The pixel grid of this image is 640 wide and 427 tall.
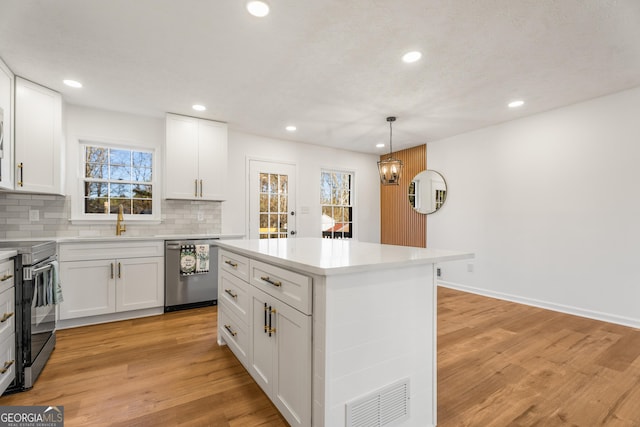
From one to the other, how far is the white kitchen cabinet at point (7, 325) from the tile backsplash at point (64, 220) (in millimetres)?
1783

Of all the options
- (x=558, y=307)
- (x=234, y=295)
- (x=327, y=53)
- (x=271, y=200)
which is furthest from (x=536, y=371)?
(x=271, y=200)

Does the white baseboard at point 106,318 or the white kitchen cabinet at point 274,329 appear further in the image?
the white baseboard at point 106,318

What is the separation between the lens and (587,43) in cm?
225

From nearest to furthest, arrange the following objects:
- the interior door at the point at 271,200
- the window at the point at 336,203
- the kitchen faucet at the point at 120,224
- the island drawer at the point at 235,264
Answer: the island drawer at the point at 235,264
the kitchen faucet at the point at 120,224
the interior door at the point at 271,200
the window at the point at 336,203

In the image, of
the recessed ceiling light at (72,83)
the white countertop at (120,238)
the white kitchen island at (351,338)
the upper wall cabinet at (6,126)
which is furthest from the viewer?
the white countertop at (120,238)

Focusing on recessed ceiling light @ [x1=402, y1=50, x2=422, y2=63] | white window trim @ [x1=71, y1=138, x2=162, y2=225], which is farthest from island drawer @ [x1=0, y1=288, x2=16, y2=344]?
recessed ceiling light @ [x1=402, y1=50, x2=422, y2=63]

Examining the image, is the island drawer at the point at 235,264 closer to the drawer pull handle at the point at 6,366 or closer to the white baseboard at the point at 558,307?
the drawer pull handle at the point at 6,366

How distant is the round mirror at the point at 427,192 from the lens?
4.97 m

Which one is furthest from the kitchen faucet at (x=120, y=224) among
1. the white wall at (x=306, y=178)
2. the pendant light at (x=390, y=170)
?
the pendant light at (x=390, y=170)

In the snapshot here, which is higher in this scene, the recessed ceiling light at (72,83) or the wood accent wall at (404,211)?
the recessed ceiling light at (72,83)

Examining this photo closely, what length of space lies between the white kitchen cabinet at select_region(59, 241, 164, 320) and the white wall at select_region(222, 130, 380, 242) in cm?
124

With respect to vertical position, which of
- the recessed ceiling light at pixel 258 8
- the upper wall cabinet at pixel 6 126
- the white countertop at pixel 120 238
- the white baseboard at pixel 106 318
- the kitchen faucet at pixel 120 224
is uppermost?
the recessed ceiling light at pixel 258 8

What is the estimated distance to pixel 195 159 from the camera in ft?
12.9

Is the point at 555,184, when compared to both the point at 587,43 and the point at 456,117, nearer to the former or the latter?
the point at 456,117
